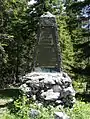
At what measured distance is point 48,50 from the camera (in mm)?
14336

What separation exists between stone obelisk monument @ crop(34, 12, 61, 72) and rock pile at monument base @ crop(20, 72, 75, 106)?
2.54 ft

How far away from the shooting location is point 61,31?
2619 cm

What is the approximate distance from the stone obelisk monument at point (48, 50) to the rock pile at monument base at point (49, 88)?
774mm

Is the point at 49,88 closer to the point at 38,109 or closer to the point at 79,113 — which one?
the point at 38,109

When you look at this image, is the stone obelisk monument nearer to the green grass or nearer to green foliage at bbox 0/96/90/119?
green foliage at bbox 0/96/90/119

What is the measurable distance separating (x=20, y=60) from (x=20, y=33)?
15.0 ft

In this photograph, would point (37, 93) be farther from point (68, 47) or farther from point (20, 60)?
point (20, 60)

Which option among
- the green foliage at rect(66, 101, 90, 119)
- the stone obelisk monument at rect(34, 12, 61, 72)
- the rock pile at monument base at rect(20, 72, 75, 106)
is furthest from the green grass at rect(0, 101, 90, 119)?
the stone obelisk monument at rect(34, 12, 61, 72)

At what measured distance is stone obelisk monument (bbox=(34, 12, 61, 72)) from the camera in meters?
14.2

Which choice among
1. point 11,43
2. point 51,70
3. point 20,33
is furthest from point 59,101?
point 11,43

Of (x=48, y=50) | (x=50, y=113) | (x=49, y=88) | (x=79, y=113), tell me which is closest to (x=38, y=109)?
(x=50, y=113)

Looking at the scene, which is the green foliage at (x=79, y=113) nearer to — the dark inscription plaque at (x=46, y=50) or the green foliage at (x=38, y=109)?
the green foliage at (x=38, y=109)

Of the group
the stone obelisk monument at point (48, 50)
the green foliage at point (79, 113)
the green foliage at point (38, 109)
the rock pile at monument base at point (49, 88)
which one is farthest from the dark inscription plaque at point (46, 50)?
the green foliage at point (79, 113)

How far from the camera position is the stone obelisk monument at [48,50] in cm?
1425
